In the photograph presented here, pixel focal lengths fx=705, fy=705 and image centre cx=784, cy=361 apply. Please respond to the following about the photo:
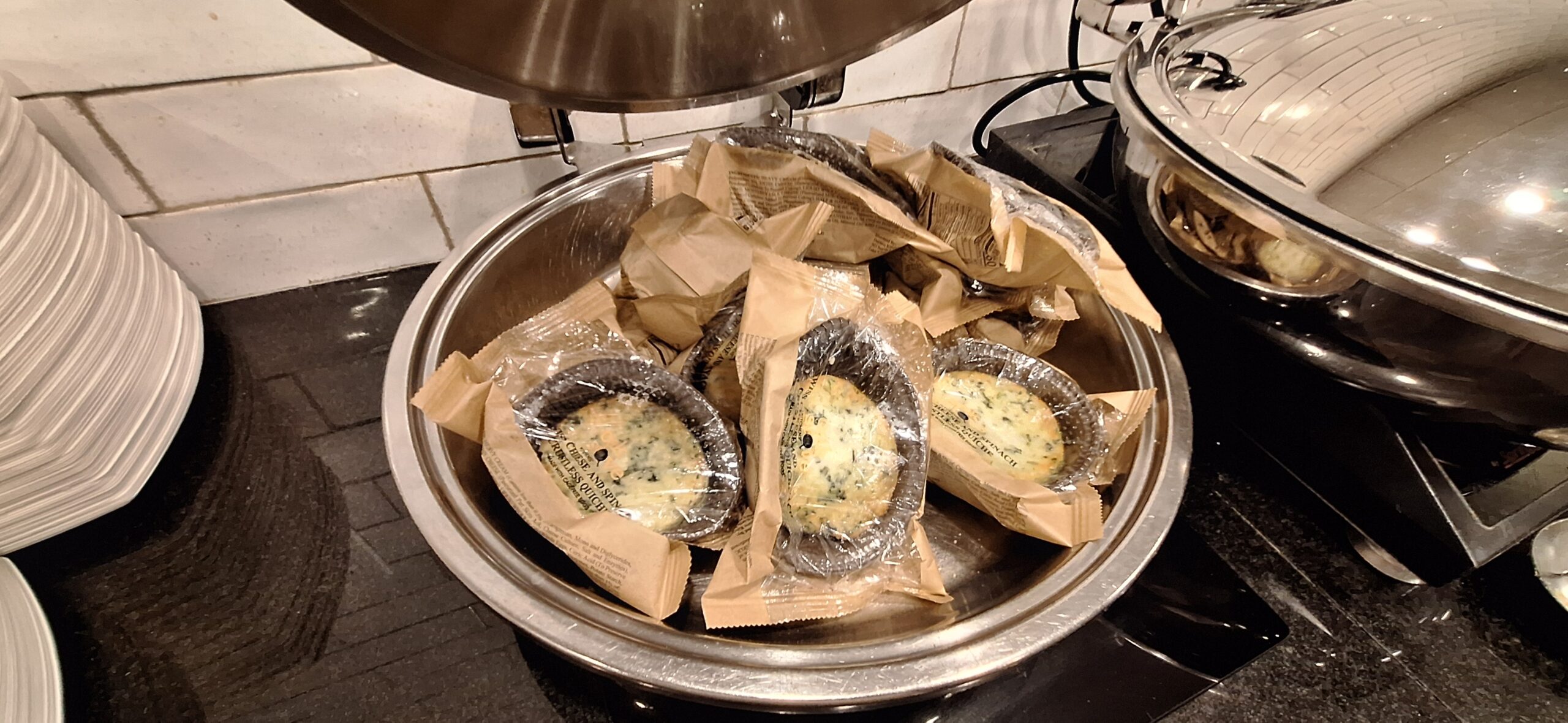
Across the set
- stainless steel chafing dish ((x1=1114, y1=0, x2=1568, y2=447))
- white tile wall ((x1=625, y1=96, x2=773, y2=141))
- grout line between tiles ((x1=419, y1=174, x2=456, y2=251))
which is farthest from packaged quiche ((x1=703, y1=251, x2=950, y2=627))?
grout line between tiles ((x1=419, y1=174, x2=456, y2=251))

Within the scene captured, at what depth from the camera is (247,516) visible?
57 cm

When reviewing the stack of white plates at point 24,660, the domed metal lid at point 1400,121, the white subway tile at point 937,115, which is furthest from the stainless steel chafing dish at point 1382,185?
the stack of white plates at point 24,660

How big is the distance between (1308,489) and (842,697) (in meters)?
0.46

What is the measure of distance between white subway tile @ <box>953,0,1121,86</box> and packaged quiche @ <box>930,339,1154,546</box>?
17.3 inches

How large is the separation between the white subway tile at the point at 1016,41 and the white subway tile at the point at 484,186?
490 mm

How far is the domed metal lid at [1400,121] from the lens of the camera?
0.40m

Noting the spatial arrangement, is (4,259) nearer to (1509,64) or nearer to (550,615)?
(550,615)

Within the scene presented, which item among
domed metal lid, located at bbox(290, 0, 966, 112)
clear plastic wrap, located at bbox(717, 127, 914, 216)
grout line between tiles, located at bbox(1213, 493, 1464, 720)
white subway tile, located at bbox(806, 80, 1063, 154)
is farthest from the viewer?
white subway tile, located at bbox(806, 80, 1063, 154)

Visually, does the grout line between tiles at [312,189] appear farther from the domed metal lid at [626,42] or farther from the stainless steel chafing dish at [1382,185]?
the stainless steel chafing dish at [1382,185]

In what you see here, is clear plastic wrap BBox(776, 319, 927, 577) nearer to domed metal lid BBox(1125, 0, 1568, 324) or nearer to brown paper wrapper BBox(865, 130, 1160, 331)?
brown paper wrapper BBox(865, 130, 1160, 331)

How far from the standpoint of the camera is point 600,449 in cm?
50

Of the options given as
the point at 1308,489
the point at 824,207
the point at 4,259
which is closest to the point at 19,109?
the point at 4,259

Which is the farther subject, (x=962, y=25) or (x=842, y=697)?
(x=962, y=25)

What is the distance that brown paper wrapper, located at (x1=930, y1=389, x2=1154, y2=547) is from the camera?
470 mm
